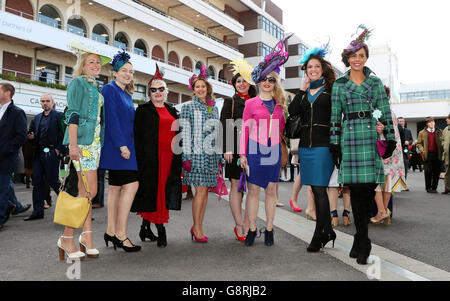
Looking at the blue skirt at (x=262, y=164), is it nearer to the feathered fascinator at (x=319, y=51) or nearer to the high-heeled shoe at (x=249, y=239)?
the high-heeled shoe at (x=249, y=239)

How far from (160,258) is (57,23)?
22859 millimetres

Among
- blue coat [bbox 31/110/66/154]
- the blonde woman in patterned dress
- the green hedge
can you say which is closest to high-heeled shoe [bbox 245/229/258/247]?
the blonde woman in patterned dress

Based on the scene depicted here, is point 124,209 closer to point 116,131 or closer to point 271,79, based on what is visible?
point 116,131

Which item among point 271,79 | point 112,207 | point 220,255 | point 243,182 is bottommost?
point 220,255

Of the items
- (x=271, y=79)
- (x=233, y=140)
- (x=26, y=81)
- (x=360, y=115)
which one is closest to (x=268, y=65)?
(x=271, y=79)

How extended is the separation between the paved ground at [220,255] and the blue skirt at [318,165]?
2.49 feet

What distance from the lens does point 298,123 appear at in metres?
4.08

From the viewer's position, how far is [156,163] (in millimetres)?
4180

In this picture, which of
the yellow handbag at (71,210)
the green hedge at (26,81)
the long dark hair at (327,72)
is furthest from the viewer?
the green hedge at (26,81)

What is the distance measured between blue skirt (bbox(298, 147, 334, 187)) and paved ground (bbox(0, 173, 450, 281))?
2.49ft

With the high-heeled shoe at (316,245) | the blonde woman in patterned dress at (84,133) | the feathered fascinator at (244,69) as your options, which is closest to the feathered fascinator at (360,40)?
the feathered fascinator at (244,69)

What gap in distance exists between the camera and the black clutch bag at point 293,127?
161 inches

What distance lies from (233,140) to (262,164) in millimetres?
583
